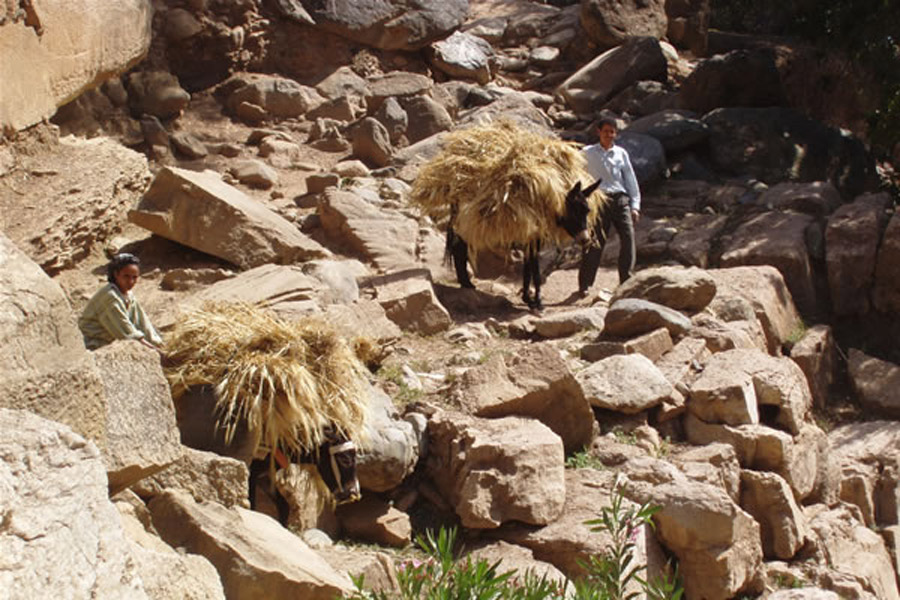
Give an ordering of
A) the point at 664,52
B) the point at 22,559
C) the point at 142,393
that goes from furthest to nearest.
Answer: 1. the point at 664,52
2. the point at 142,393
3. the point at 22,559

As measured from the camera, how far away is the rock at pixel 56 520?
248 centimetres

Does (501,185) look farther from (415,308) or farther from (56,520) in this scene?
(56,520)

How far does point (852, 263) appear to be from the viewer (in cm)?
1099

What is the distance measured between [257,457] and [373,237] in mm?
4667

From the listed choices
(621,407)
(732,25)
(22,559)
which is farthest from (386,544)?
(732,25)

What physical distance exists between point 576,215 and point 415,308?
1703mm

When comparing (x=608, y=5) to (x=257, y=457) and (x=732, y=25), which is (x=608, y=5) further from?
(x=257, y=457)

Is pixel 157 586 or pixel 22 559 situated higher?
pixel 22 559

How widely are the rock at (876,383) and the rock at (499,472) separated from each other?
4592 millimetres

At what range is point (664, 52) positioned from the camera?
17.8 meters

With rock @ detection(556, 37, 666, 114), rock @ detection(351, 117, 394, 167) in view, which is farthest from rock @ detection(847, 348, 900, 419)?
rock @ detection(556, 37, 666, 114)

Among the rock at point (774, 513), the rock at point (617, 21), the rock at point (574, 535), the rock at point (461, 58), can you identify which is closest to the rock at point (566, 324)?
the rock at point (774, 513)

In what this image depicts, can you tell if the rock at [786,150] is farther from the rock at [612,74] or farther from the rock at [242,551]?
the rock at [242,551]

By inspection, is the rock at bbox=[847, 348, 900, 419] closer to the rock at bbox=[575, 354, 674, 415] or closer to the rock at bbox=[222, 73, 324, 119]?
the rock at bbox=[575, 354, 674, 415]
